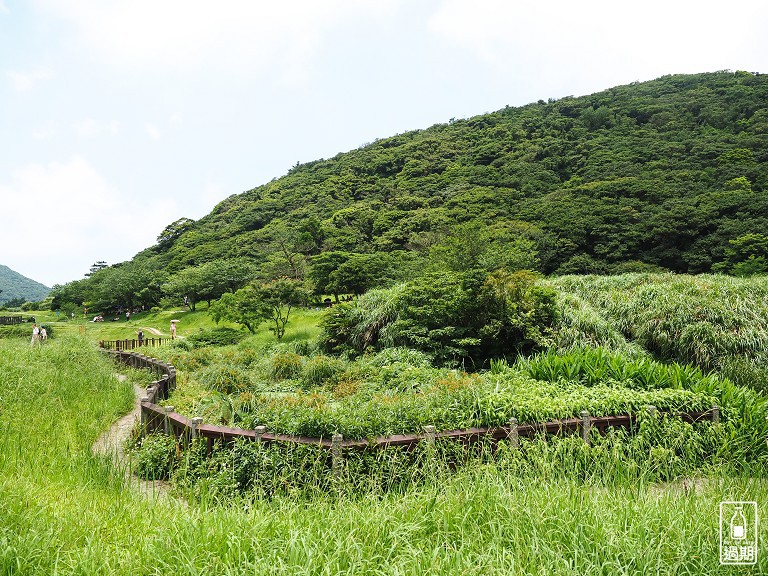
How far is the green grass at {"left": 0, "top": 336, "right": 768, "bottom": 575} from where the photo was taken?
7.88ft

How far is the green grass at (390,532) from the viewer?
240cm

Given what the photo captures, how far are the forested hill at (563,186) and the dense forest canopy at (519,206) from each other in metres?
0.18

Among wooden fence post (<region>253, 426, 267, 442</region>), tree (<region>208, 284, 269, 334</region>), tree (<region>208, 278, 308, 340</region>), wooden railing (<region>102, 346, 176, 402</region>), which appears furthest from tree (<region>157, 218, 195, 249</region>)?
wooden fence post (<region>253, 426, 267, 442</region>)

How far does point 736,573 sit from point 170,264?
6149 centimetres

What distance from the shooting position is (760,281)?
36.2 feet

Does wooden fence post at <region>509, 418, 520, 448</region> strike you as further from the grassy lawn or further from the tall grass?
the grassy lawn

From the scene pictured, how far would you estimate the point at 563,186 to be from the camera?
4625 cm

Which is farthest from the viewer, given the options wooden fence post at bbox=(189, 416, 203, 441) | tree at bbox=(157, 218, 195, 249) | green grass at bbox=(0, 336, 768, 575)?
tree at bbox=(157, 218, 195, 249)

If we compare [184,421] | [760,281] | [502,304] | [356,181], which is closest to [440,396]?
[184,421]

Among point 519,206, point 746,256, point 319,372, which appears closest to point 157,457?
point 319,372

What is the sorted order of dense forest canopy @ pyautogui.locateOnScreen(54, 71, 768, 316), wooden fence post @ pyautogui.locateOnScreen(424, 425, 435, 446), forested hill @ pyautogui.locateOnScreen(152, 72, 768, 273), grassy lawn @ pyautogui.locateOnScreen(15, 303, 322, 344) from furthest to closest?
forested hill @ pyautogui.locateOnScreen(152, 72, 768, 273) < dense forest canopy @ pyautogui.locateOnScreen(54, 71, 768, 316) < grassy lawn @ pyautogui.locateOnScreen(15, 303, 322, 344) < wooden fence post @ pyautogui.locateOnScreen(424, 425, 435, 446)

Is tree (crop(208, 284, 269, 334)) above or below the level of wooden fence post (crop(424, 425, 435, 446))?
above

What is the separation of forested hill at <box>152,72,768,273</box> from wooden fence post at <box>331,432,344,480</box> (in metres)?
30.3

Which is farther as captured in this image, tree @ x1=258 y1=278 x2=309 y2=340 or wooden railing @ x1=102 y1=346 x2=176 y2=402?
tree @ x1=258 y1=278 x2=309 y2=340
